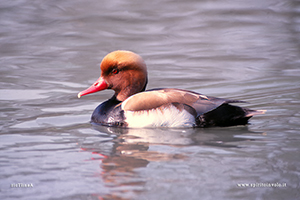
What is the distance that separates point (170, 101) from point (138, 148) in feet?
2.85

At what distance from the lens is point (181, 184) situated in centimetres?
336

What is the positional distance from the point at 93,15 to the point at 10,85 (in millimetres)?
5813

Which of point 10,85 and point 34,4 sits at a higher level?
point 34,4

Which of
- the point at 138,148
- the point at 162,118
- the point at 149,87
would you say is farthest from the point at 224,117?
the point at 149,87

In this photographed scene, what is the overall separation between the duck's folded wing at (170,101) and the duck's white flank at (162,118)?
6 centimetres

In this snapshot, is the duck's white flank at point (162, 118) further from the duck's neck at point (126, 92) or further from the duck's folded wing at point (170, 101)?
the duck's neck at point (126, 92)

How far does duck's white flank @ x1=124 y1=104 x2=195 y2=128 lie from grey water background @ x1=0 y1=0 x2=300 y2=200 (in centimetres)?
10

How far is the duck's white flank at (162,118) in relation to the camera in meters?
4.93

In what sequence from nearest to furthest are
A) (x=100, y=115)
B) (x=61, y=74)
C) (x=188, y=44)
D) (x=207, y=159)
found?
(x=207, y=159) < (x=100, y=115) < (x=61, y=74) < (x=188, y=44)

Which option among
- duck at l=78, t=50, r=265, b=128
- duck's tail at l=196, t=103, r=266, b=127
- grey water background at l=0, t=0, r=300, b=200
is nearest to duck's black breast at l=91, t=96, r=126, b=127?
duck at l=78, t=50, r=265, b=128

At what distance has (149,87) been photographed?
25.8 feet

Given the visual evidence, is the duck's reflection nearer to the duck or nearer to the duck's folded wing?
the duck

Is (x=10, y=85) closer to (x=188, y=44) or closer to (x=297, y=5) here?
(x=188, y=44)

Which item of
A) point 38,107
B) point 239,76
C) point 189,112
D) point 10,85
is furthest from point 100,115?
point 239,76
